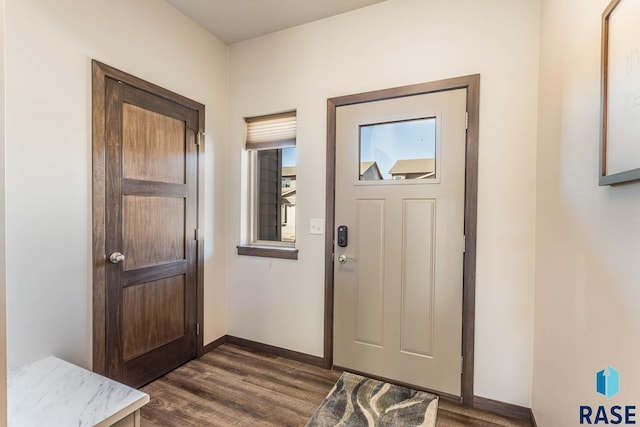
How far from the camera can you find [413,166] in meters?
2.12

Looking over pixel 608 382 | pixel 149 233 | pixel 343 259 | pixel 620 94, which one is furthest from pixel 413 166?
pixel 149 233

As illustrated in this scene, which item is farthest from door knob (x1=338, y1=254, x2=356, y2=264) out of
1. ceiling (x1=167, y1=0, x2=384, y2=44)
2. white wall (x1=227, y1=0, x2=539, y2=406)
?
ceiling (x1=167, y1=0, x2=384, y2=44)

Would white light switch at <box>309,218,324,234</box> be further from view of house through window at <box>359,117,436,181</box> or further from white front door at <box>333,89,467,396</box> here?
view of house through window at <box>359,117,436,181</box>

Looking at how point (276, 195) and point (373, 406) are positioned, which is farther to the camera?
point (276, 195)

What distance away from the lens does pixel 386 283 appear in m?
2.19

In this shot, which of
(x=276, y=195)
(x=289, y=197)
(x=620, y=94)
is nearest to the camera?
(x=620, y=94)

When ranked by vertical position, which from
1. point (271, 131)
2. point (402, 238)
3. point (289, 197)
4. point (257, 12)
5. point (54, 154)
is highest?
point (257, 12)

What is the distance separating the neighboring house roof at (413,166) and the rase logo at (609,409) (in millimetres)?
1395

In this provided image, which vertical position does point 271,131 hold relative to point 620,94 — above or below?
above

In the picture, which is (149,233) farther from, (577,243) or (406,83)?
(577,243)

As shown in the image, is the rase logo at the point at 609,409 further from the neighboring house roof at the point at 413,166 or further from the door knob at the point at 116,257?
the door knob at the point at 116,257

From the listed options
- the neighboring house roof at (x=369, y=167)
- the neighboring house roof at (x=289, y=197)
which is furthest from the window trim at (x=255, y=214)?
the neighboring house roof at (x=369, y=167)

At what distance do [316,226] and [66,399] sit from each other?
1.73m

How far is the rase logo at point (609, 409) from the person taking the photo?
83 cm
